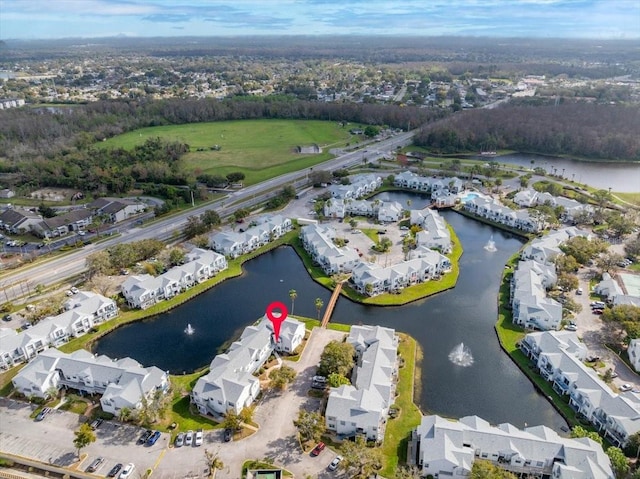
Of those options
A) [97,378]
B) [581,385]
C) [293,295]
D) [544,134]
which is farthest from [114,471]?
[544,134]

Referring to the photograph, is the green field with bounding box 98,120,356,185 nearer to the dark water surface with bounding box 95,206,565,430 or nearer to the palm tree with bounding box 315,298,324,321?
the dark water surface with bounding box 95,206,565,430

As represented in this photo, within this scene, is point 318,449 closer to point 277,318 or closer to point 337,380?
point 337,380

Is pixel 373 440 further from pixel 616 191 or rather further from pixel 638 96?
pixel 638 96

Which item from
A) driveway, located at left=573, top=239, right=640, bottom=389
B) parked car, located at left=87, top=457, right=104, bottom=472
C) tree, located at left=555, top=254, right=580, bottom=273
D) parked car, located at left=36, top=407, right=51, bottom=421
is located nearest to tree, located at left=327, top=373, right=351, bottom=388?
parked car, located at left=87, top=457, right=104, bottom=472

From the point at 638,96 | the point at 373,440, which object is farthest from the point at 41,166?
the point at 638,96

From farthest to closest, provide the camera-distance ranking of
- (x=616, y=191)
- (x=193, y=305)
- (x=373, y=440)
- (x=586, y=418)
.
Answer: (x=616, y=191) → (x=193, y=305) → (x=586, y=418) → (x=373, y=440)

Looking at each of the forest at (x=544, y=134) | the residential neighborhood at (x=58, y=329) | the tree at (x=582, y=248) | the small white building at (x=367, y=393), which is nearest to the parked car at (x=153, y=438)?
the small white building at (x=367, y=393)

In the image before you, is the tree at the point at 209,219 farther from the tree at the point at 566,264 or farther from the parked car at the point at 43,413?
the tree at the point at 566,264
